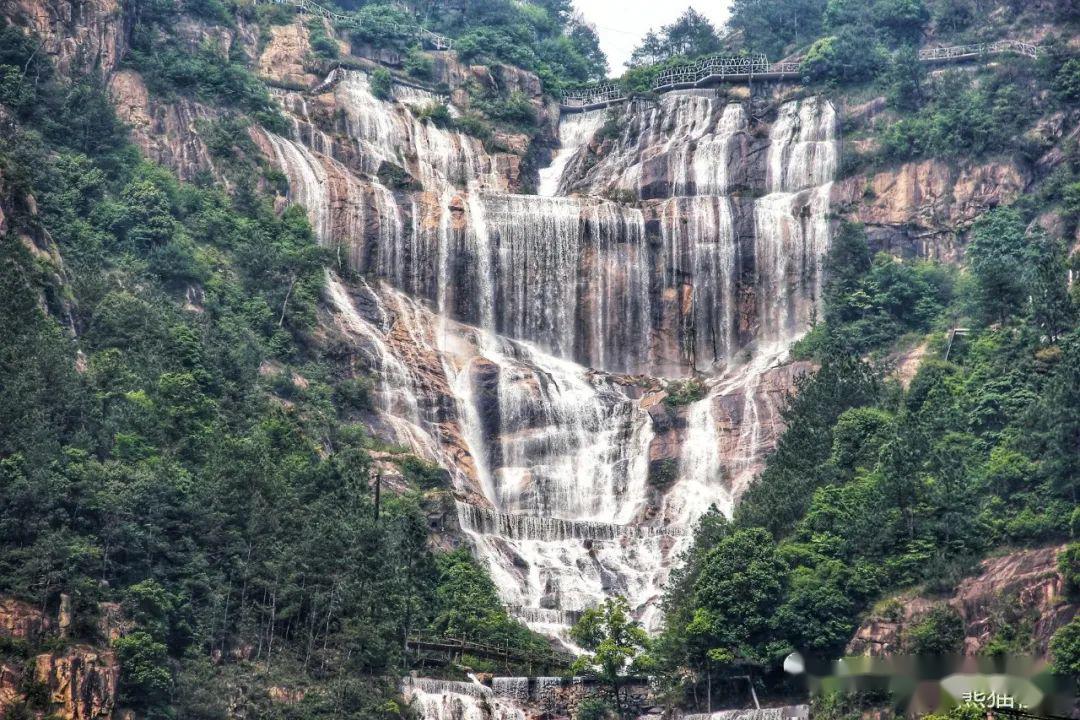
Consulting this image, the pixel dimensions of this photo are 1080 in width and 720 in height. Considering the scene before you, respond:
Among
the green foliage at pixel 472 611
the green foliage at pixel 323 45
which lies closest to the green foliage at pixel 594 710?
the green foliage at pixel 472 611

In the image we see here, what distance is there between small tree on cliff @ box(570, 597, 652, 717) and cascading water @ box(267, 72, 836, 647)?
4.06 metres

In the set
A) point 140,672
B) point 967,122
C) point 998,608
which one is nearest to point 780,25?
point 967,122

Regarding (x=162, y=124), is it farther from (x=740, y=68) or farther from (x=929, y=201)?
(x=929, y=201)

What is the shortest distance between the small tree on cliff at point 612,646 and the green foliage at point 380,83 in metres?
42.9

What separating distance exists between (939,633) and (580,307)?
37474 mm

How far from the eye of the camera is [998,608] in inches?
2078

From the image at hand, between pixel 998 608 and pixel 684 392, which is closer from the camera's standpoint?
pixel 998 608

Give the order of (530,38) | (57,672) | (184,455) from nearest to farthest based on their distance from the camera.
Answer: (57,672), (184,455), (530,38)

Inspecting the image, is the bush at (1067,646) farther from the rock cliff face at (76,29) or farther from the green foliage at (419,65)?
the green foliage at (419,65)

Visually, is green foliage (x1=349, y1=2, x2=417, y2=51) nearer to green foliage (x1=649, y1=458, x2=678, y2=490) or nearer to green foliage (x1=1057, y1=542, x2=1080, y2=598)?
green foliage (x1=649, y1=458, x2=678, y2=490)

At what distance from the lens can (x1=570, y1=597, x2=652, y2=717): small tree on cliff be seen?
59.2m

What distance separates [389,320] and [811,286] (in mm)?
21807

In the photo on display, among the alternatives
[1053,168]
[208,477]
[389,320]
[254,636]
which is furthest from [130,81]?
[1053,168]

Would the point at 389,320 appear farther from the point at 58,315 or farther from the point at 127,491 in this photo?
the point at 127,491
